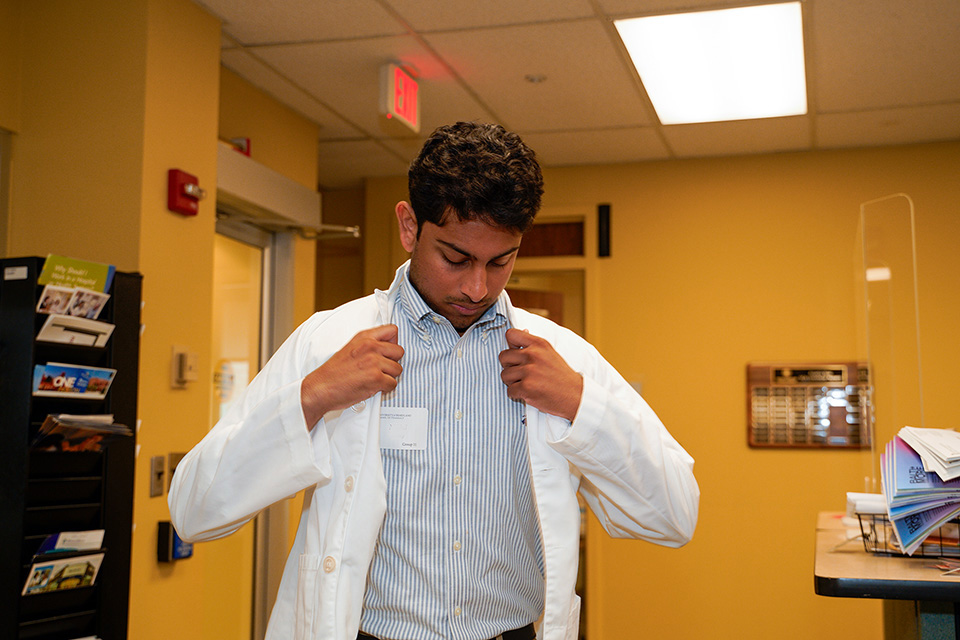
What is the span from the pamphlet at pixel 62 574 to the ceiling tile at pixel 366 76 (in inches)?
82.5

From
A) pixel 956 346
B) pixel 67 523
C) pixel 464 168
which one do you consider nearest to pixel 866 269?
pixel 956 346

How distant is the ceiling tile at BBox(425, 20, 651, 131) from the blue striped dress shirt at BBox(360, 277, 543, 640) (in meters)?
2.14

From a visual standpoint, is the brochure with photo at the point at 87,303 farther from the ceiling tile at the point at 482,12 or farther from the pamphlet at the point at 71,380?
the ceiling tile at the point at 482,12

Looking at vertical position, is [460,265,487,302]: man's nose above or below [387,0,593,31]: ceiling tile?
below

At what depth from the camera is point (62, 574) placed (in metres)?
2.29

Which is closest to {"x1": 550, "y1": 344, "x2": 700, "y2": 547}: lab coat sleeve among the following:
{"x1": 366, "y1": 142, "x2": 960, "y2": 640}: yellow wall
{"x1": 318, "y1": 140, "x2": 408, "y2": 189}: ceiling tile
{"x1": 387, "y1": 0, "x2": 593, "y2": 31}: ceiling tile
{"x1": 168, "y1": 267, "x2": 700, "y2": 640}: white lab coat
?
{"x1": 168, "y1": 267, "x2": 700, "y2": 640}: white lab coat

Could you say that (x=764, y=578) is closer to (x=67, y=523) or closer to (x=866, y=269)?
(x=866, y=269)

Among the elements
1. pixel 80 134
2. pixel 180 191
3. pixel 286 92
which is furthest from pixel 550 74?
pixel 80 134

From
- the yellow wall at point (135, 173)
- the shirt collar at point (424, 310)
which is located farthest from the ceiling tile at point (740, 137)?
the shirt collar at point (424, 310)

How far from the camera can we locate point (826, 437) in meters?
4.70

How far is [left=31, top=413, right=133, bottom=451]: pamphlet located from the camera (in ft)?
7.30

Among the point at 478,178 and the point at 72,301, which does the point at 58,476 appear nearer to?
the point at 72,301

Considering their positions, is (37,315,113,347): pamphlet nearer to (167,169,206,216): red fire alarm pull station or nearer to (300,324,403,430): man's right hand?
(167,169,206,216): red fire alarm pull station

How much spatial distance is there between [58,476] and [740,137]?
3666mm
